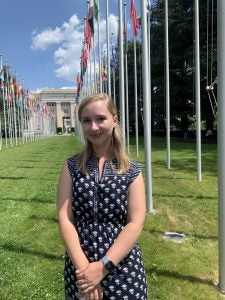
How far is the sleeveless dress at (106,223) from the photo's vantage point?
2738 mm

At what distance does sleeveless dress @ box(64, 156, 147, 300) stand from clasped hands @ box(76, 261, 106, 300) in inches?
3.3

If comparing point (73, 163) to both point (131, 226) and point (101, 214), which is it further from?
point (131, 226)

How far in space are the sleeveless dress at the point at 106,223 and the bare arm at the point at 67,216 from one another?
4cm

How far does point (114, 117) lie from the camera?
2.98 meters

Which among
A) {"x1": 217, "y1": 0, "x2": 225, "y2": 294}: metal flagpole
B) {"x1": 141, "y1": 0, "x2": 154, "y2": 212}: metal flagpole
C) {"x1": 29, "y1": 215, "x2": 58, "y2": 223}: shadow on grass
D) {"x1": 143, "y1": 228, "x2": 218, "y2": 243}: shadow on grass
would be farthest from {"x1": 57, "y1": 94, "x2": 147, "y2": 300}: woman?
{"x1": 141, "y1": 0, "x2": 154, "y2": 212}: metal flagpole

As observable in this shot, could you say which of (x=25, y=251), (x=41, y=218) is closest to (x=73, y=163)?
(x=25, y=251)

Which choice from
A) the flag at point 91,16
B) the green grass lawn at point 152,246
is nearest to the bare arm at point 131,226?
the green grass lawn at point 152,246

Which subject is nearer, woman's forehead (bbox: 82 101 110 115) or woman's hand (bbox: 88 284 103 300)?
woman's hand (bbox: 88 284 103 300)

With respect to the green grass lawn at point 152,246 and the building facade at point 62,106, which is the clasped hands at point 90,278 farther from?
the building facade at point 62,106

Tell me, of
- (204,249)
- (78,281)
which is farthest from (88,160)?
(204,249)

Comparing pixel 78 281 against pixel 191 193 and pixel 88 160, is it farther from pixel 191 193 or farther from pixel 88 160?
pixel 191 193

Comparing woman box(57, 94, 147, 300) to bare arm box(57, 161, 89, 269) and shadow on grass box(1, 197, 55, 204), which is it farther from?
shadow on grass box(1, 197, 55, 204)

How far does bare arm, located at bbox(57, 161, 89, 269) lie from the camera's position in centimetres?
272

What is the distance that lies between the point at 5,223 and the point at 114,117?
21.8ft
